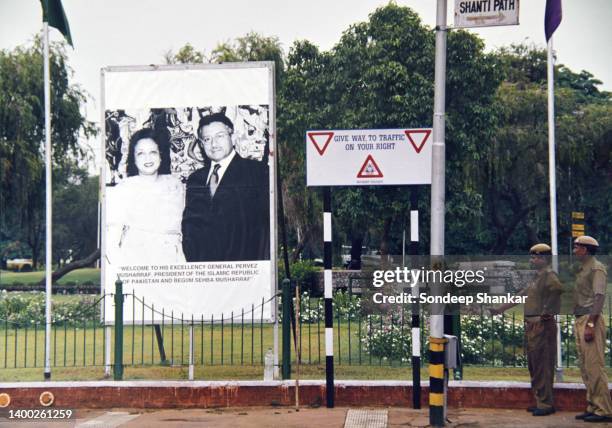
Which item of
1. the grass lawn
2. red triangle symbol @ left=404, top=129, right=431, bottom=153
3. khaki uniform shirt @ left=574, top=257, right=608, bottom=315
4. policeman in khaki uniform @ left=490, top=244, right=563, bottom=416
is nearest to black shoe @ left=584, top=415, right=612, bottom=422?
policeman in khaki uniform @ left=490, top=244, right=563, bottom=416

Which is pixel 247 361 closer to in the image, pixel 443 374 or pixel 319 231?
pixel 443 374

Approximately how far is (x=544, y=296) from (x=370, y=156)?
101 inches

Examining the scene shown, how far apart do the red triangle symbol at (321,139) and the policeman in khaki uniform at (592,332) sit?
3.08 meters

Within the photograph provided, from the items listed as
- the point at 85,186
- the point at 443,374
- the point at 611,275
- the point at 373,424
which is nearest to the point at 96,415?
the point at 373,424

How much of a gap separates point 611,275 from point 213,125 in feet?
43.6

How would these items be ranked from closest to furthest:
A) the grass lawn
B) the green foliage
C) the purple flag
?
the purple flag
the green foliage
the grass lawn

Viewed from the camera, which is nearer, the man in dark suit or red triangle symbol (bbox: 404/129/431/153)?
red triangle symbol (bbox: 404/129/431/153)

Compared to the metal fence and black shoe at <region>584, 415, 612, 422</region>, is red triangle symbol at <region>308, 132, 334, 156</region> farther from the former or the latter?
black shoe at <region>584, 415, 612, 422</region>

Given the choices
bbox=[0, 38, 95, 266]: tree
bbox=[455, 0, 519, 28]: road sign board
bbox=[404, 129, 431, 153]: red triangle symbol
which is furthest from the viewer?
bbox=[0, 38, 95, 266]: tree

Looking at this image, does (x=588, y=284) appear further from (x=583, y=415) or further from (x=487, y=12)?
(x=487, y=12)

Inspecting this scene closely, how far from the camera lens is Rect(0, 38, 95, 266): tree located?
29.0 m

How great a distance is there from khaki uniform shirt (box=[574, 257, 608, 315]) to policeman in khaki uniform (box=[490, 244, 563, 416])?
0.41 m

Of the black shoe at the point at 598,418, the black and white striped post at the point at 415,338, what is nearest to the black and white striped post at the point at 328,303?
the black and white striped post at the point at 415,338

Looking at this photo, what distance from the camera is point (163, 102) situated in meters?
11.7
